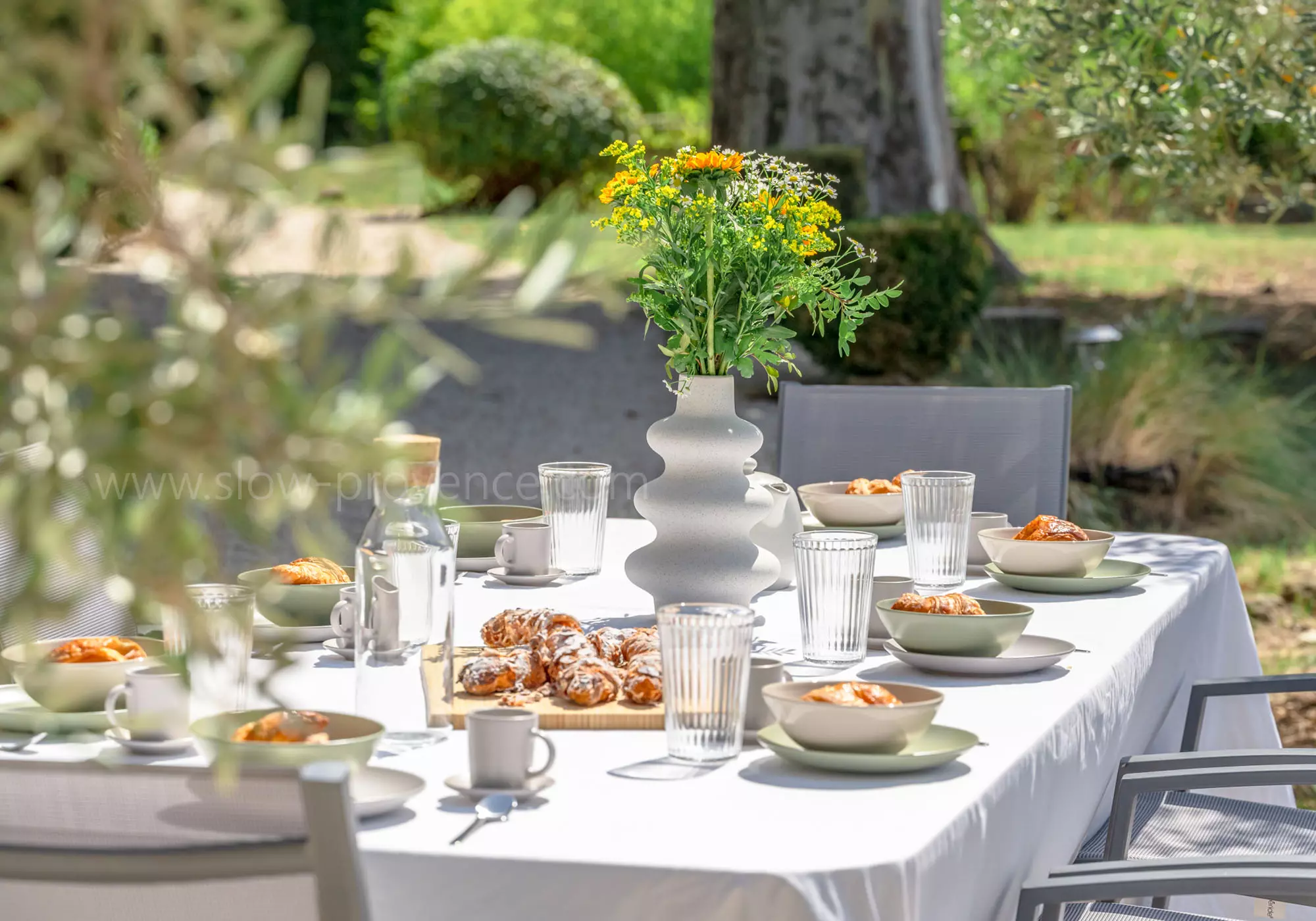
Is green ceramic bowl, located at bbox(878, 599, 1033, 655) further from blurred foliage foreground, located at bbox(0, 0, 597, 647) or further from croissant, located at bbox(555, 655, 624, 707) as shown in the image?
blurred foliage foreground, located at bbox(0, 0, 597, 647)

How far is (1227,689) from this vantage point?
112 inches

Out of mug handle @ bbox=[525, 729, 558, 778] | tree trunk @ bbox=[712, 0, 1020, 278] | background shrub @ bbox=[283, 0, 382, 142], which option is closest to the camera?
mug handle @ bbox=[525, 729, 558, 778]

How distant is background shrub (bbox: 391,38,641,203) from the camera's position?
1725cm

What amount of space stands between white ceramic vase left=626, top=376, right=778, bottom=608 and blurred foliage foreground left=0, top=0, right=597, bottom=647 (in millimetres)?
1739

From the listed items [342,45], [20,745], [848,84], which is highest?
[342,45]

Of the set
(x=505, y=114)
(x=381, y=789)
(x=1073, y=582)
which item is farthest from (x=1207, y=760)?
(x=505, y=114)

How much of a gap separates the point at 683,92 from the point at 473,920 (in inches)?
1088

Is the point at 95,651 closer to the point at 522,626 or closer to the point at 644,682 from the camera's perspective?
the point at 522,626

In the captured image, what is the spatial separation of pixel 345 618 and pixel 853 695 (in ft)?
2.67

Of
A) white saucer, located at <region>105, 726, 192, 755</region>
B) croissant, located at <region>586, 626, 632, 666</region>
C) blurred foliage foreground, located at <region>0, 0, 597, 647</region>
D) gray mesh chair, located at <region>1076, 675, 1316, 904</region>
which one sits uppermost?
blurred foliage foreground, located at <region>0, 0, 597, 647</region>

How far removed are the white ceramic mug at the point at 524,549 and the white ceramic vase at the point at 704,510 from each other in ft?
1.38

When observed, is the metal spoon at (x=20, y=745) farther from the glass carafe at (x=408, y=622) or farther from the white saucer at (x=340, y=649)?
the white saucer at (x=340, y=649)

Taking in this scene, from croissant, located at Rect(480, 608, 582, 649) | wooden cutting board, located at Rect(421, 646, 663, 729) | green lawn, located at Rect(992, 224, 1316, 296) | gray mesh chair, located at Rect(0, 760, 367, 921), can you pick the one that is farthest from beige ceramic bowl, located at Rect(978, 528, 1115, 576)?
green lawn, located at Rect(992, 224, 1316, 296)

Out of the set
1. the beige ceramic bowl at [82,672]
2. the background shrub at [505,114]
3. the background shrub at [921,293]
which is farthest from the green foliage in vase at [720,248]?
the background shrub at [505,114]
